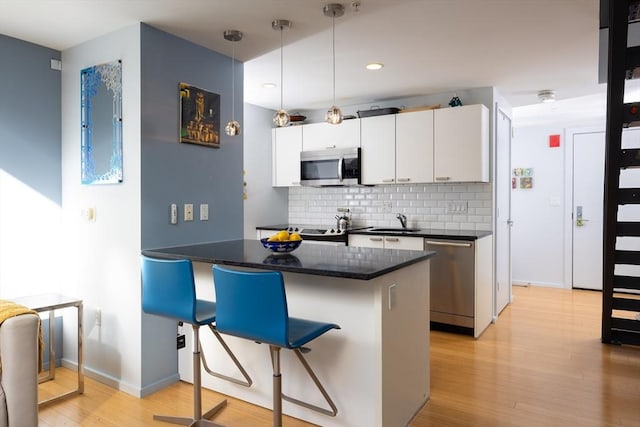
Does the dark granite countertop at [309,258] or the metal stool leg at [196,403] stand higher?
the dark granite countertop at [309,258]

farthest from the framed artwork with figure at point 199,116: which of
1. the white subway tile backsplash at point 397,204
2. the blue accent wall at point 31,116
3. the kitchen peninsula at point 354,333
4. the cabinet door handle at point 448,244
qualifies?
the white subway tile backsplash at point 397,204

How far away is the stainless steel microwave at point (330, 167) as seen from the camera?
487 centimetres

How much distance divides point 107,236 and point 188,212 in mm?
565

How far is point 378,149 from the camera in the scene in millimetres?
4734

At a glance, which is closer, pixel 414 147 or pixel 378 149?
pixel 414 147

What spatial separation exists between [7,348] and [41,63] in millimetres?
2166

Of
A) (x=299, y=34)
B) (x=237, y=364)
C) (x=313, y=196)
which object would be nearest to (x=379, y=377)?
(x=237, y=364)

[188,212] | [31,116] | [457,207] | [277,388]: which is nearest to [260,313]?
[277,388]

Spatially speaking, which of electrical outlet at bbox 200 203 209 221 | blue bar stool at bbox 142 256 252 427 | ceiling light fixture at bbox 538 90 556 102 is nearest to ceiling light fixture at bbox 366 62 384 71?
electrical outlet at bbox 200 203 209 221

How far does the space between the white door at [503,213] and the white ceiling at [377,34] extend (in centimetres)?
69

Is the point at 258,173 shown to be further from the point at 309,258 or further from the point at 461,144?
the point at 309,258

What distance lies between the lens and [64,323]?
3.36 metres

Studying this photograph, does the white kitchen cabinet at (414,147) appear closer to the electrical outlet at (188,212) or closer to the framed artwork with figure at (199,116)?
the framed artwork with figure at (199,116)

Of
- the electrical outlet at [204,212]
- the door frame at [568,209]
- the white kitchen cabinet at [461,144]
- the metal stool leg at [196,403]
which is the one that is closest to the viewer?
the metal stool leg at [196,403]
